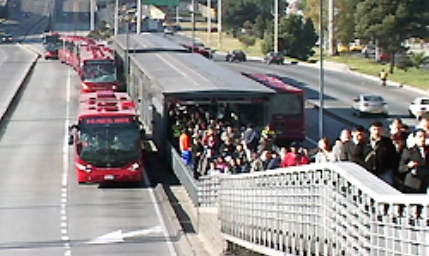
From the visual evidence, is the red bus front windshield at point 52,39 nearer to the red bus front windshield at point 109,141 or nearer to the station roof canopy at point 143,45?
the station roof canopy at point 143,45

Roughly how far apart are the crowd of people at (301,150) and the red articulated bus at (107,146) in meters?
1.46

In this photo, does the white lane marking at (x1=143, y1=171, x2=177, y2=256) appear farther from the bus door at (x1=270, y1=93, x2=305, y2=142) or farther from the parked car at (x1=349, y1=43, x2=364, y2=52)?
the parked car at (x1=349, y1=43, x2=364, y2=52)

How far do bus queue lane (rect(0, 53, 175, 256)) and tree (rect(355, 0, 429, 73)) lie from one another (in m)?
43.6

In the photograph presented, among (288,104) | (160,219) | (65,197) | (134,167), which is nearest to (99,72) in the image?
(288,104)

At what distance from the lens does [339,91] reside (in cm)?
6638

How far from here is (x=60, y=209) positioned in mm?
28078

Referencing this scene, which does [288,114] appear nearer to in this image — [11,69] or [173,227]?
[173,227]

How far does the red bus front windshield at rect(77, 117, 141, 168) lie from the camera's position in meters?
31.7

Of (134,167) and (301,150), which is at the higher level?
(301,150)

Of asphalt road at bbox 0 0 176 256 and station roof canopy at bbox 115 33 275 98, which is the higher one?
station roof canopy at bbox 115 33 275 98

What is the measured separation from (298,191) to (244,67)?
71.2 m

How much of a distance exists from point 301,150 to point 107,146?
11879 mm

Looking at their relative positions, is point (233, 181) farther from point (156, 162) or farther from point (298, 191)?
point (156, 162)

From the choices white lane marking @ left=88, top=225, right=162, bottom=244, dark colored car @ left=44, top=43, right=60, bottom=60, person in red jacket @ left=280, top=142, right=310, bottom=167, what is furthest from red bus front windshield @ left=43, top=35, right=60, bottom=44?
person in red jacket @ left=280, top=142, right=310, bottom=167
